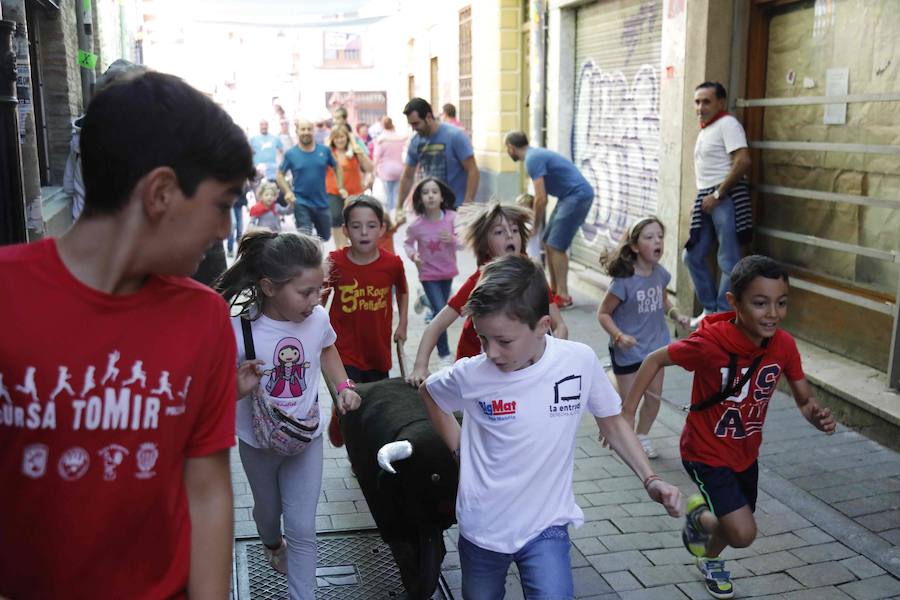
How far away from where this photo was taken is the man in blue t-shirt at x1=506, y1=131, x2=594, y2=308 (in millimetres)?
9969

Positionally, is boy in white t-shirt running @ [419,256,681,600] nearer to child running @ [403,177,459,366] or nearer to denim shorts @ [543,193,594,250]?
child running @ [403,177,459,366]

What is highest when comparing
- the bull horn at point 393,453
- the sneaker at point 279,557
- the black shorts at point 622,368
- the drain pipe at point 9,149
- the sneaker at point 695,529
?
the drain pipe at point 9,149

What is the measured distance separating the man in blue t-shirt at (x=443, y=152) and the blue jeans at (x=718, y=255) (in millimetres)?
2444

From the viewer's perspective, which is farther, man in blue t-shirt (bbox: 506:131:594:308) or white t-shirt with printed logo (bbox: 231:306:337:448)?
man in blue t-shirt (bbox: 506:131:594:308)

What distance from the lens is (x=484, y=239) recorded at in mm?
5289

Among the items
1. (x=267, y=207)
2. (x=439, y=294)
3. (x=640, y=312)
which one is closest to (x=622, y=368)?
(x=640, y=312)

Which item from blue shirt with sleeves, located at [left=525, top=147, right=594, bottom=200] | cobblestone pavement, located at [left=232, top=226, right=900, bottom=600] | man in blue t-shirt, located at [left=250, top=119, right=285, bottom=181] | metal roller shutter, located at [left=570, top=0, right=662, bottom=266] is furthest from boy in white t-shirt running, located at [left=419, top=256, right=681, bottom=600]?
man in blue t-shirt, located at [left=250, top=119, right=285, bottom=181]

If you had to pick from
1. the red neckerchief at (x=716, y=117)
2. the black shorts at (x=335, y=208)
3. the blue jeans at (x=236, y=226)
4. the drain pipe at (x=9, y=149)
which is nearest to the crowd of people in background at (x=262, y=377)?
the drain pipe at (x=9, y=149)

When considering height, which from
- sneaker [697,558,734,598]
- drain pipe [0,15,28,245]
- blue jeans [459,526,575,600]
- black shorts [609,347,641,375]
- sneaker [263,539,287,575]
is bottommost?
sneaker [697,558,734,598]

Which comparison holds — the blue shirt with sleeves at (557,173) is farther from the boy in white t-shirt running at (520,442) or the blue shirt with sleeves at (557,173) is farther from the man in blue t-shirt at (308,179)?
the boy in white t-shirt running at (520,442)

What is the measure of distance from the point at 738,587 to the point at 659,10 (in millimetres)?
6734

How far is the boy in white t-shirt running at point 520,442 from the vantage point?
120 inches

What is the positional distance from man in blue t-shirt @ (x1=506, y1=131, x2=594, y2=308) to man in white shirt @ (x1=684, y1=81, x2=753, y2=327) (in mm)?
2100

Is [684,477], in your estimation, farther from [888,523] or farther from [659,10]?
[659,10]
